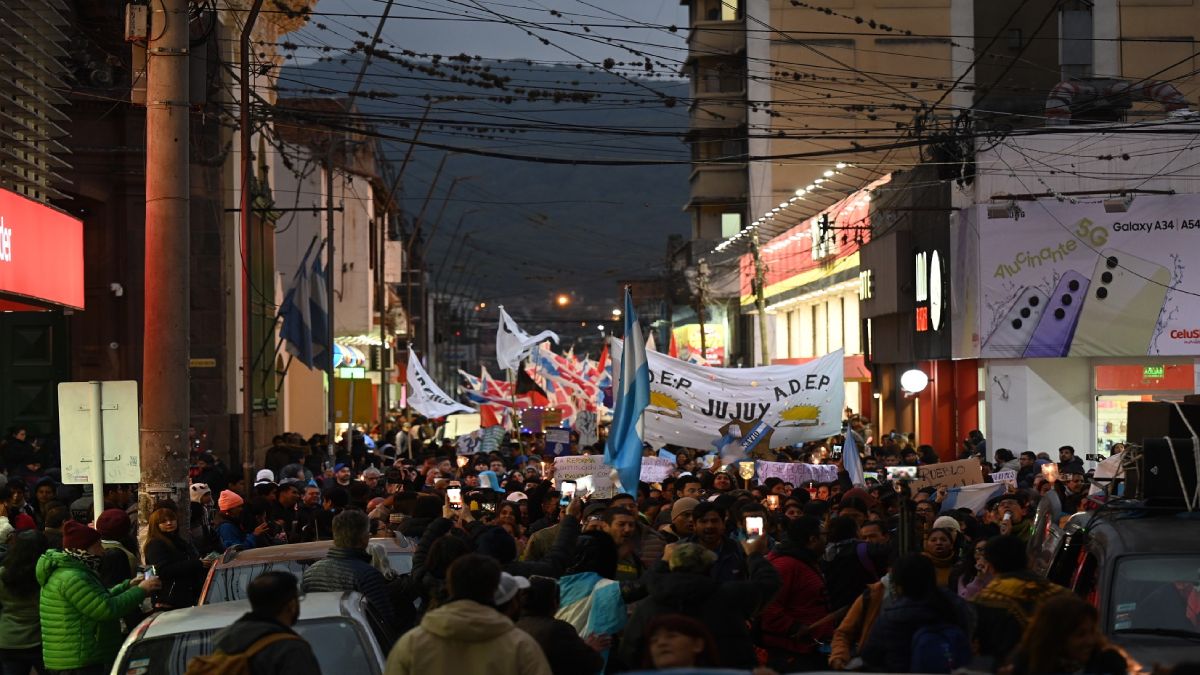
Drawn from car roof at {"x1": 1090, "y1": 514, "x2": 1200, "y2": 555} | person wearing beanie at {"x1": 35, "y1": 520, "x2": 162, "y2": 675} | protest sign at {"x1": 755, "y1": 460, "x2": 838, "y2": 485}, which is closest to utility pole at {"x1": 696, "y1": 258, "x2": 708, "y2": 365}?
protest sign at {"x1": 755, "y1": 460, "x2": 838, "y2": 485}

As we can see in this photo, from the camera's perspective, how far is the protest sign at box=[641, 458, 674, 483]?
23031 millimetres

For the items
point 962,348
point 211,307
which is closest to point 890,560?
point 211,307

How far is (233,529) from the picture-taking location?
50.2 ft

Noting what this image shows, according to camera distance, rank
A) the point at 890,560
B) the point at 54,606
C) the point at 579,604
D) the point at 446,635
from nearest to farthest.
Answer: the point at 446,635, the point at 579,604, the point at 54,606, the point at 890,560

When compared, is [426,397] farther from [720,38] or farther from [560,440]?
[720,38]

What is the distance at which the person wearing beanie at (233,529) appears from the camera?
49.9 feet

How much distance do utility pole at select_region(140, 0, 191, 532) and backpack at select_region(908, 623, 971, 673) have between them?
744 centimetres

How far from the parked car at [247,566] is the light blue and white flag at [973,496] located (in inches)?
306

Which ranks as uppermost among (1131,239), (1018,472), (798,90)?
(798,90)

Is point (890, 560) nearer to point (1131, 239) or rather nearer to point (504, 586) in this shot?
point (504, 586)

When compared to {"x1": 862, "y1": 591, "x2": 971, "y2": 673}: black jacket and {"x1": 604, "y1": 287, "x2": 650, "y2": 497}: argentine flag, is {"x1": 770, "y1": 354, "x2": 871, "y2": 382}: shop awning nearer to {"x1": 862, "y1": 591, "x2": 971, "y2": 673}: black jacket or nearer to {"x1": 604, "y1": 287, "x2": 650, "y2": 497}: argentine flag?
{"x1": 604, "y1": 287, "x2": 650, "y2": 497}: argentine flag

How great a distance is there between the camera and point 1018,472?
23031 millimetres

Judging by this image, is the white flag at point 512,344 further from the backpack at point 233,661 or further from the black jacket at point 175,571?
the backpack at point 233,661

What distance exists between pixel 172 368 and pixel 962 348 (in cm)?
2426
